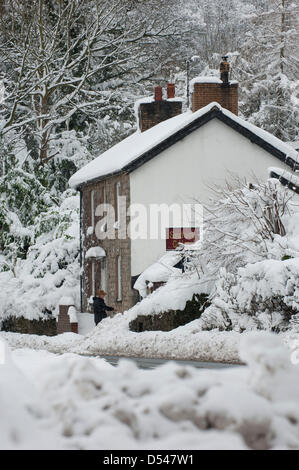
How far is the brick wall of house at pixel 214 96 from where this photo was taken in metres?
36.6

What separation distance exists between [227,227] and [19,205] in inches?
743

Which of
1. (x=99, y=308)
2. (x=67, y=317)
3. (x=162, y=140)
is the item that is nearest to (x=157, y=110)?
(x=162, y=140)

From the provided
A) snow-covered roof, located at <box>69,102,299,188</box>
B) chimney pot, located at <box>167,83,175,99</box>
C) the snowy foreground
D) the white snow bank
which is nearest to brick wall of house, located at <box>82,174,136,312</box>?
snow-covered roof, located at <box>69,102,299,188</box>

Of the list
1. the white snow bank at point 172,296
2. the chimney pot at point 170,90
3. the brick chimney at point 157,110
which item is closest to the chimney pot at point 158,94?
the brick chimney at point 157,110

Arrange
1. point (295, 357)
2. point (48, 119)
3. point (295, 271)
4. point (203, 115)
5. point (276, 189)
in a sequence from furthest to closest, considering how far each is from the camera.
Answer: point (48, 119) < point (203, 115) < point (276, 189) < point (295, 271) < point (295, 357)

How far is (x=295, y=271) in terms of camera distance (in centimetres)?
2189

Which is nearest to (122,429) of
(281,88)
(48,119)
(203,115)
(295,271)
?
(295,271)

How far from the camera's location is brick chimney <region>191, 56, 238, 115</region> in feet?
120

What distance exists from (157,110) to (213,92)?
4.69 m

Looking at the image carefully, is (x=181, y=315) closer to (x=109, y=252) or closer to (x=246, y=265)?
(x=246, y=265)

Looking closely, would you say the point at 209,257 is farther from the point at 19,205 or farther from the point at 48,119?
the point at 48,119

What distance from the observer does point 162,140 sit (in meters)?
34.8

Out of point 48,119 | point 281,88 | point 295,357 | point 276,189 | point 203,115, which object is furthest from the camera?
point 281,88

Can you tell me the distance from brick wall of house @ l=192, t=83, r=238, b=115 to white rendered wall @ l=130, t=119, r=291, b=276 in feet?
3.94
